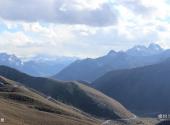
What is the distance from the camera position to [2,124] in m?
154

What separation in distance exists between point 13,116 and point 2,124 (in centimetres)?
3997

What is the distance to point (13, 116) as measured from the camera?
194125 millimetres

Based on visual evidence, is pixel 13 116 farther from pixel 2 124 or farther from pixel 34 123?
pixel 2 124

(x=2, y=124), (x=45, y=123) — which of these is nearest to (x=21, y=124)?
(x=2, y=124)

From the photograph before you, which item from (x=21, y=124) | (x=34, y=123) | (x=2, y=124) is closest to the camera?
(x=2, y=124)

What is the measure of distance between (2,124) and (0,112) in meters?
38.6

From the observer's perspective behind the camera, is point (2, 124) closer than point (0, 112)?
Yes

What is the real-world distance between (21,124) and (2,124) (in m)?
15.1

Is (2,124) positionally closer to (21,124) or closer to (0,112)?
(21,124)

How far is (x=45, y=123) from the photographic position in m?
200

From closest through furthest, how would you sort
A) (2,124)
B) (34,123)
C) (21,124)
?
(2,124)
(21,124)
(34,123)

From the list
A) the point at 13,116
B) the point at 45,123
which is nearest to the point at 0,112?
the point at 13,116

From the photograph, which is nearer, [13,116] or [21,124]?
[21,124]

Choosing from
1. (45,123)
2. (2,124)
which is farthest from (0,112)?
(2,124)
